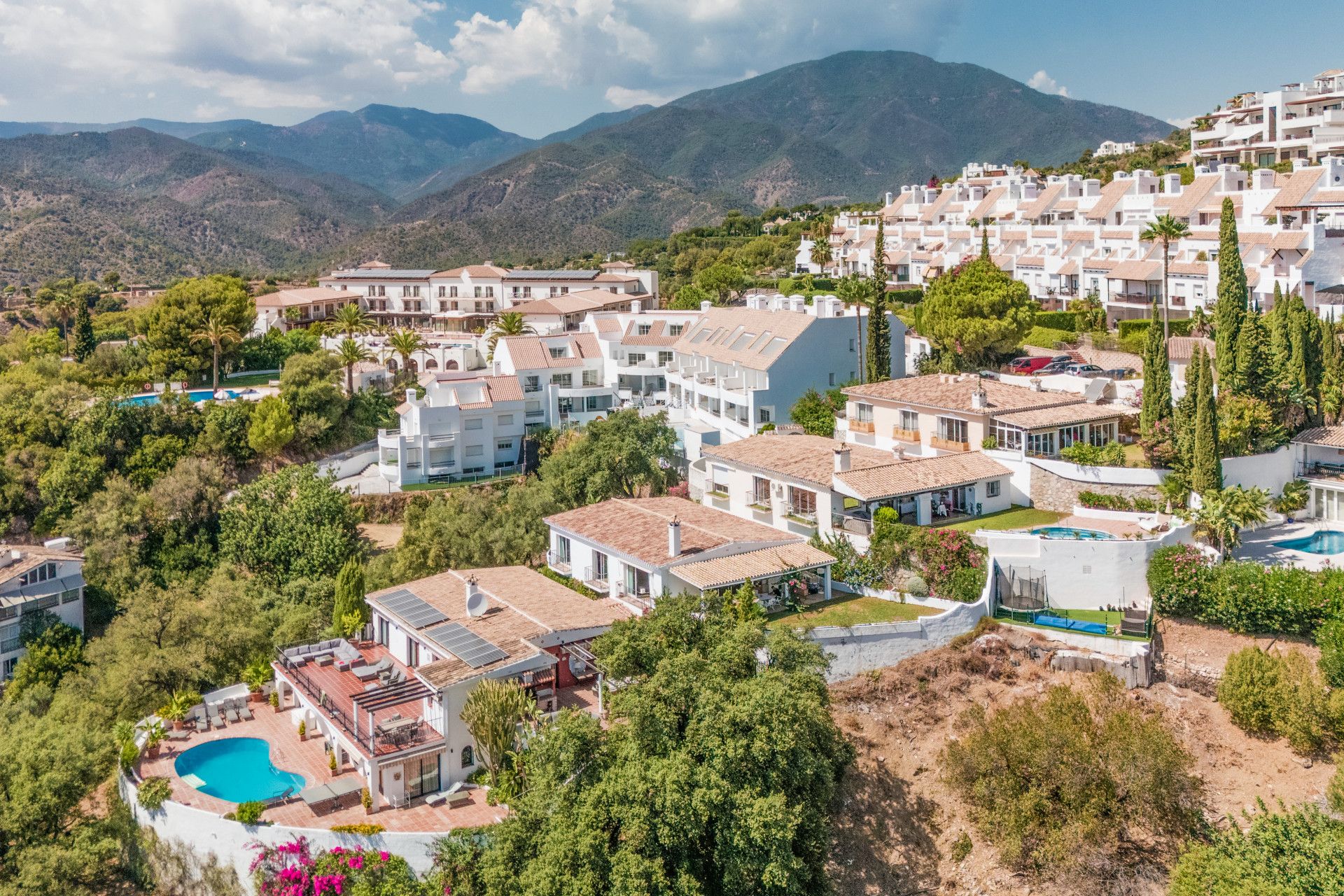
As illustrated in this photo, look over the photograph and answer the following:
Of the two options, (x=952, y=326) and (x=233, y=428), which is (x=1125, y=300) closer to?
(x=952, y=326)

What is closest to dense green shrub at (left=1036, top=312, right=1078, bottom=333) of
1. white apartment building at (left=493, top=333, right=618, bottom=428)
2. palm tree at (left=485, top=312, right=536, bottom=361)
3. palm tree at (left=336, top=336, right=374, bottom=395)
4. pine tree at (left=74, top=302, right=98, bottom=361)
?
white apartment building at (left=493, top=333, right=618, bottom=428)

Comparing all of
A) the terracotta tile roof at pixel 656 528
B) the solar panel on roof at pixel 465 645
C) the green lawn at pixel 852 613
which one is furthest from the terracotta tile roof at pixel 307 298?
the green lawn at pixel 852 613

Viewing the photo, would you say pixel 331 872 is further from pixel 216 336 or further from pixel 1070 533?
pixel 216 336

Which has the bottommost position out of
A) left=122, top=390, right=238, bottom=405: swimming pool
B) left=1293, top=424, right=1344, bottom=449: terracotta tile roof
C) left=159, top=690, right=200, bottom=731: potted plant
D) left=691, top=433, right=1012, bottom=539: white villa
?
left=159, top=690, right=200, bottom=731: potted plant

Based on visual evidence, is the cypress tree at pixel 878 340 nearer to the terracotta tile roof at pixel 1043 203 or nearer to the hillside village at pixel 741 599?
the hillside village at pixel 741 599

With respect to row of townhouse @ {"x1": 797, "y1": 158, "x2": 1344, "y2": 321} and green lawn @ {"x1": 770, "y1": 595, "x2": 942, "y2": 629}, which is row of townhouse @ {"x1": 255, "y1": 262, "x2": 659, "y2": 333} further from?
green lawn @ {"x1": 770, "y1": 595, "x2": 942, "y2": 629}

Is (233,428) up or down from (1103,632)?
up

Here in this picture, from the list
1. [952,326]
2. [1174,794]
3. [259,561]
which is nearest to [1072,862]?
[1174,794]
